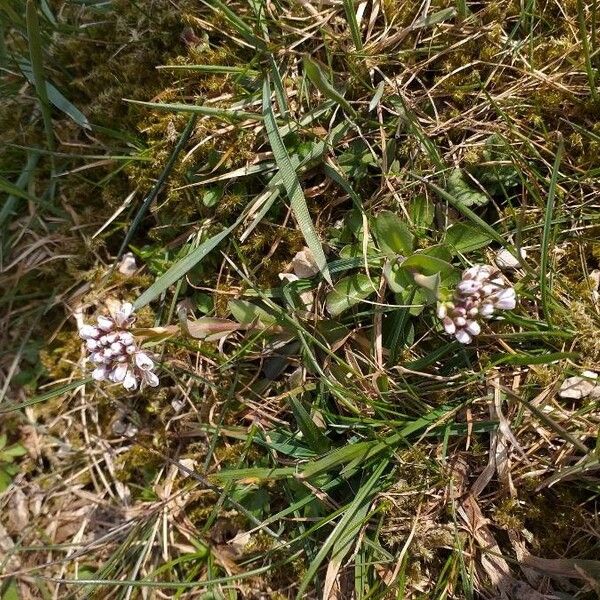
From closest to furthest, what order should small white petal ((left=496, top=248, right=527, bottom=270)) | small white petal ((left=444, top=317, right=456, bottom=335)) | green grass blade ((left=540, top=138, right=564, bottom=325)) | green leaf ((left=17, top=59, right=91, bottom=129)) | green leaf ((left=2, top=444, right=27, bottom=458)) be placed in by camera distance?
1. green grass blade ((left=540, top=138, right=564, bottom=325))
2. small white petal ((left=444, top=317, right=456, bottom=335))
3. small white petal ((left=496, top=248, right=527, bottom=270))
4. green leaf ((left=17, top=59, right=91, bottom=129))
5. green leaf ((left=2, top=444, right=27, bottom=458))

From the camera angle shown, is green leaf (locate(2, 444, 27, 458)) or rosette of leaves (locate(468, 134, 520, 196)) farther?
green leaf (locate(2, 444, 27, 458))

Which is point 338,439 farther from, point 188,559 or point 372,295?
point 188,559

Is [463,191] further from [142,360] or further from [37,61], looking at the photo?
[37,61]

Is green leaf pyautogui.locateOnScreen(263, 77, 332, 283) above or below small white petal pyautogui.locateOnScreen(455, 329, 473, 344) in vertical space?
above

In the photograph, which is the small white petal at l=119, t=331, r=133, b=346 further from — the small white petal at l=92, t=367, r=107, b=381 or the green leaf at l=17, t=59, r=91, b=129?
the green leaf at l=17, t=59, r=91, b=129

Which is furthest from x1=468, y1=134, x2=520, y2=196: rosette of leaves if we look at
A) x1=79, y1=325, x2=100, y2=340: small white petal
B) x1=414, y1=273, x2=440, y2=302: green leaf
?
x1=79, y1=325, x2=100, y2=340: small white petal

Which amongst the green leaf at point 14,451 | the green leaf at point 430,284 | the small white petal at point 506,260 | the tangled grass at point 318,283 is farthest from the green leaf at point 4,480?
the small white petal at point 506,260
